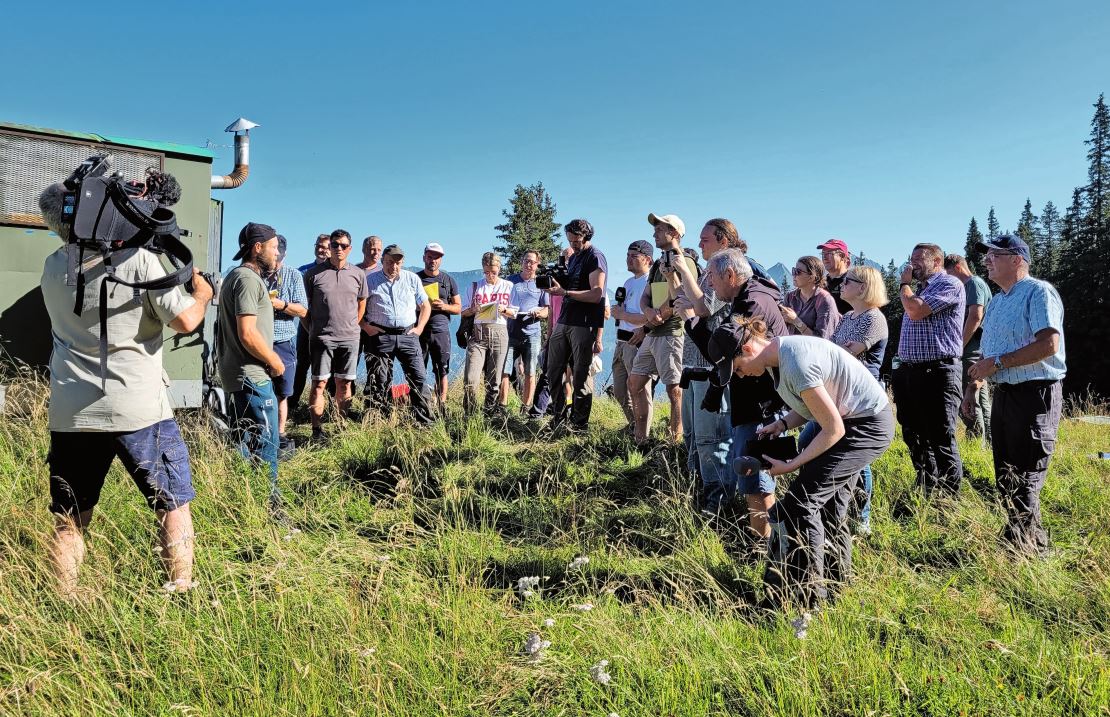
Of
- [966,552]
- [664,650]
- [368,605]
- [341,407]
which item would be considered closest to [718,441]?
[966,552]

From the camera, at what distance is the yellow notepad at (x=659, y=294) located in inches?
223

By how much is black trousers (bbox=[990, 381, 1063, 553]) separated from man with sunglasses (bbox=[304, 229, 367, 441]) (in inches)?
211

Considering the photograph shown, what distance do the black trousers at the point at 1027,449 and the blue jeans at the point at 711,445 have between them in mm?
1483

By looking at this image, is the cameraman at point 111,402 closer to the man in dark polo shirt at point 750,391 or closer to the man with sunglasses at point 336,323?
the man in dark polo shirt at point 750,391

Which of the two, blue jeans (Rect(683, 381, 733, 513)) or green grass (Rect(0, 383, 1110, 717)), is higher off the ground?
blue jeans (Rect(683, 381, 733, 513))

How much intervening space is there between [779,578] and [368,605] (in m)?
1.83

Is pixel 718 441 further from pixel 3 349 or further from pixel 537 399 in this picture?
pixel 3 349

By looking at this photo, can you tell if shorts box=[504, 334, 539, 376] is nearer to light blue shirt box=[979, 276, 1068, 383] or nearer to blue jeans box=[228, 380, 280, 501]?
blue jeans box=[228, 380, 280, 501]

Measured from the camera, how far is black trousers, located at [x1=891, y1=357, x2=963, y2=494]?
15.1 ft

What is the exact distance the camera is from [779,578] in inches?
124

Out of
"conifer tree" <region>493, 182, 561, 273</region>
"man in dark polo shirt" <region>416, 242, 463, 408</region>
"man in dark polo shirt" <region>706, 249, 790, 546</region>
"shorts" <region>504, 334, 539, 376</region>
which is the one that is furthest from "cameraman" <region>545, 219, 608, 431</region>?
"conifer tree" <region>493, 182, 561, 273</region>

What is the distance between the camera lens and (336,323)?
6664 millimetres

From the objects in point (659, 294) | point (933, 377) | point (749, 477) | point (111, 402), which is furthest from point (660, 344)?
point (111, 402)

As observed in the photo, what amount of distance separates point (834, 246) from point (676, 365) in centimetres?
173
